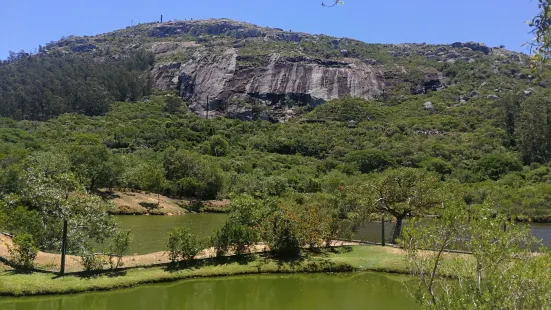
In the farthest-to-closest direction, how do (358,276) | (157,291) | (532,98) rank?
(532,98)
(358,276)
(157,291)

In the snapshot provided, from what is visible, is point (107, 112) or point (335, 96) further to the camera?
point (335, 96)

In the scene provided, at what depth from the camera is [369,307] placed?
21.3m

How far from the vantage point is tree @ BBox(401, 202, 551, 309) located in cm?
923

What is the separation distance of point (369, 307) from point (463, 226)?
11.6 metres

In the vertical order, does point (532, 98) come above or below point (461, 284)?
above

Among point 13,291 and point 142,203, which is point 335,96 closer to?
point 142,203

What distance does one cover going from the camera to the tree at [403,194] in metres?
33.5

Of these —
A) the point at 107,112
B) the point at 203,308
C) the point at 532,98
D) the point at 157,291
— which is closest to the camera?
the point at 203,308

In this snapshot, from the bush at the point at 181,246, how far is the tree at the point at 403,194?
46.4 feet

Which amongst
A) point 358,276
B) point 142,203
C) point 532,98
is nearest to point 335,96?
point 532,98

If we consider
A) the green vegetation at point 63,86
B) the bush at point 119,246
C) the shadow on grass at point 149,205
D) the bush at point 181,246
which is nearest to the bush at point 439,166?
the shadow on grass at point 149,205

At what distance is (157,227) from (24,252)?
66.9 feet

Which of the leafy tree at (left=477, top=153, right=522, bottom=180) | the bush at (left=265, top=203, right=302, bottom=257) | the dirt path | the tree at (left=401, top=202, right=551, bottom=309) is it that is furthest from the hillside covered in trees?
the tree at (left=401, top=202, right=551, bottom=309)

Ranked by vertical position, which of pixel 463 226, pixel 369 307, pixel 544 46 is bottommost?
pixel 369 307
